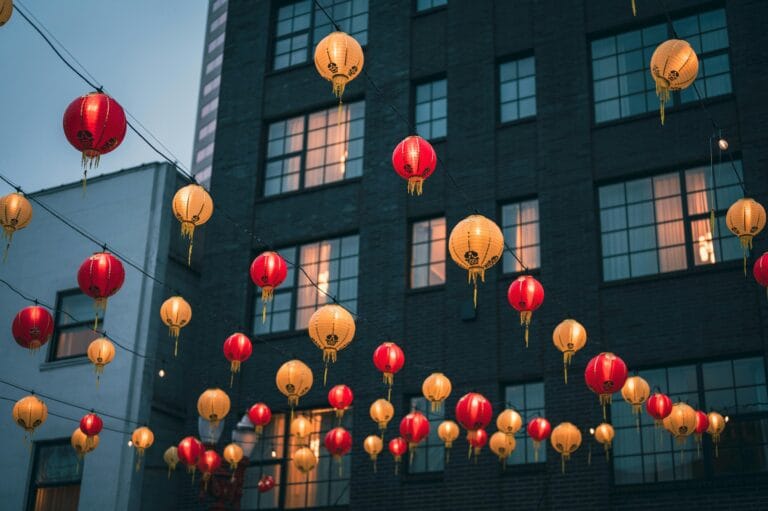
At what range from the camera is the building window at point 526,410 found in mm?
20109

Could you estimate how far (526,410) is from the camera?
2052 centimetres

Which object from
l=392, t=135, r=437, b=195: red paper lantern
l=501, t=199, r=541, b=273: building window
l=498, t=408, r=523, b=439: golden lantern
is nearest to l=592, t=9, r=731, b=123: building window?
l=501, t=199, r=541, b=273: building window

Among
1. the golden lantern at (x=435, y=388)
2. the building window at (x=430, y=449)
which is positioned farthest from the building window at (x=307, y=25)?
the golden lantern at (x=435, y=388)

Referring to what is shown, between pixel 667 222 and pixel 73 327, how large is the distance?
15.8 metres

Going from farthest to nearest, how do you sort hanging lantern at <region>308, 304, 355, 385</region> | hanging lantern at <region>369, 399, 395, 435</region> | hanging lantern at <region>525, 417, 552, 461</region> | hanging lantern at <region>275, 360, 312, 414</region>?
hanging lantern at <region>369, 399, 395, 435</region> < hanging lantern at <region>525, 417, 552, 461</region> < hanging lantern at <region>275, 360, 312, 414</region> < hanging lantern at <region>308, 304, 355, 385</region>

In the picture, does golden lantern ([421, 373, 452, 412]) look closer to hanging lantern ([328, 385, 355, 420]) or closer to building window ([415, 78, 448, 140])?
hanging lantern ([328, 385, 355, 420])

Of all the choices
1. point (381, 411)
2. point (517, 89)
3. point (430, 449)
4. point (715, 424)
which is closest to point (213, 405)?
point (381, 411)

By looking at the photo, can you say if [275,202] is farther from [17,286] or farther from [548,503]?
[548,503]

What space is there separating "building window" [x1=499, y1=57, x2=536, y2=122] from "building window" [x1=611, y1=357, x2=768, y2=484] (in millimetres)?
6948

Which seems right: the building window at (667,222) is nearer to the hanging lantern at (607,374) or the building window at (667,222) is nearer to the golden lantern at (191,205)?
the hanging lantern at (607,374)

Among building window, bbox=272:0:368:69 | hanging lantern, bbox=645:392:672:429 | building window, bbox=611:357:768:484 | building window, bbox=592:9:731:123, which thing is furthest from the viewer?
building window, bbox=272:0:368:69

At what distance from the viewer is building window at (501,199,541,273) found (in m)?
21.6

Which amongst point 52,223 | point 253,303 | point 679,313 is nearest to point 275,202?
point 253,303

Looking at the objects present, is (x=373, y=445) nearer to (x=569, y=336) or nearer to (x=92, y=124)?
(x=569, y=336)
